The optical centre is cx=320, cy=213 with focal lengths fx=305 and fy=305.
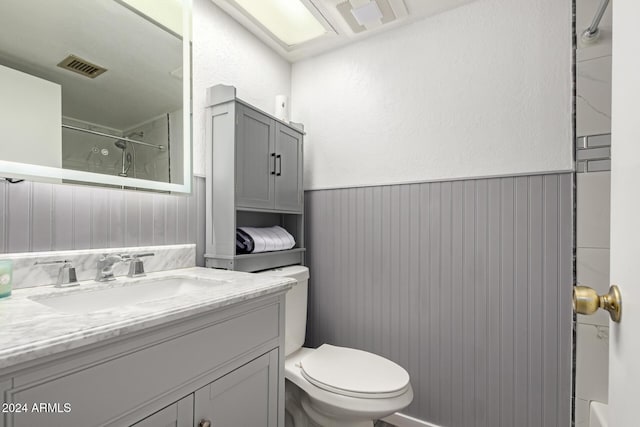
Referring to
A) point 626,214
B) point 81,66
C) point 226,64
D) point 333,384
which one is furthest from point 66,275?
point 626,214

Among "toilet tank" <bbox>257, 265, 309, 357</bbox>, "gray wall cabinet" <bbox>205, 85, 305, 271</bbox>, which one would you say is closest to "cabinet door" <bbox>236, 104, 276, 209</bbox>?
"gray wall cabinet" <bbox>205, 85, 305, 271</bbox>

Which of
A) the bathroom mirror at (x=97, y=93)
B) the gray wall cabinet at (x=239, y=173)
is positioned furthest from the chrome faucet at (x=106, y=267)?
the gray wall cabinet at (x=239, y=173)

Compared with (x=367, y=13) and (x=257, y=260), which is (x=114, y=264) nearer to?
(x=257, y=260)

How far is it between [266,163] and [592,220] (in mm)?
1394

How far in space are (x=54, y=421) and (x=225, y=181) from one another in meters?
1.03

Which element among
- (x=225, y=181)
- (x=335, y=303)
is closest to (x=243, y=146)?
(x=225, y=181)

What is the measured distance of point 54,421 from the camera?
0.53 m

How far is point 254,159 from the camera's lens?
152 cm

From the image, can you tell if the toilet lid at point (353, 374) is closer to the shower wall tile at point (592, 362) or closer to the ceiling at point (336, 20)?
the shower wall tile at point (592, 362)

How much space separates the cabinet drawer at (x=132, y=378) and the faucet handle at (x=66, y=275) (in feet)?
1.67

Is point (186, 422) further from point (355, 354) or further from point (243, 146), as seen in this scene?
point (243, 146)

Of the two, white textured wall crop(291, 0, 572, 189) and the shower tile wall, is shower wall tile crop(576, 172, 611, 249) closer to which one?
the shower tile wall

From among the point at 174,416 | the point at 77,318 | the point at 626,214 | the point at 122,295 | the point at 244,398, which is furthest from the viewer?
the point at 122,295

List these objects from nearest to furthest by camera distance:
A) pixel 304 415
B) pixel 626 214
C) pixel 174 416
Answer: pixel 626 214, pixel 174 416, pixel 304 415
